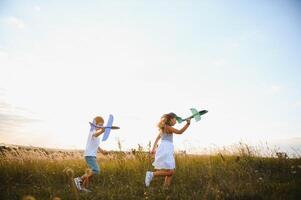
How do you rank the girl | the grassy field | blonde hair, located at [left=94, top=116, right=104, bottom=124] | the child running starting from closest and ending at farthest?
the grassy field, the girl, the child running, blonde hair, located at [left=94, top=116, right=104, bottom=124]

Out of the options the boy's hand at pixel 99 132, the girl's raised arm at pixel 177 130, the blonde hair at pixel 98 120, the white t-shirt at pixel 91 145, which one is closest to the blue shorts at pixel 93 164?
the white t-shirt at pixel 91 145

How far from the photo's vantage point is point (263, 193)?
196 inches

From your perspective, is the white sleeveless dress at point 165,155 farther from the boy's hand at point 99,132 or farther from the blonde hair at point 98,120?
the blonde hair at point 98,120

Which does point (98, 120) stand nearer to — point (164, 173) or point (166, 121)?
point (166, 121)

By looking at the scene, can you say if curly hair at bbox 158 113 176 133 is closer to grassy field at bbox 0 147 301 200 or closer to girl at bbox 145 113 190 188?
girl at bbox 145 113 190 188

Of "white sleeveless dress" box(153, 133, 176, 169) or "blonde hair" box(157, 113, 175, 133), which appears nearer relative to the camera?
"white sleeveless dress" box(153, 133, 176, 169)

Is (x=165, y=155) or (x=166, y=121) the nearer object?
(x=165, y=155)

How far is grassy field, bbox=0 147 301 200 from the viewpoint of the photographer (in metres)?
5.21

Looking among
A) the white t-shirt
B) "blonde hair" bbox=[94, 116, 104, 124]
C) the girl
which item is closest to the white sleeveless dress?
the girl

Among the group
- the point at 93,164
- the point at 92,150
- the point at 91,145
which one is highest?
the point at 91,145

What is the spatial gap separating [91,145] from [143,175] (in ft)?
5.78

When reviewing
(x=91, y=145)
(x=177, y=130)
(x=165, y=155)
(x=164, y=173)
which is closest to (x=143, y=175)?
(x=164, y=173)

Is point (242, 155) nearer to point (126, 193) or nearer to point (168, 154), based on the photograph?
point (168, 154)

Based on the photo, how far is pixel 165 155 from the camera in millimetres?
6391
